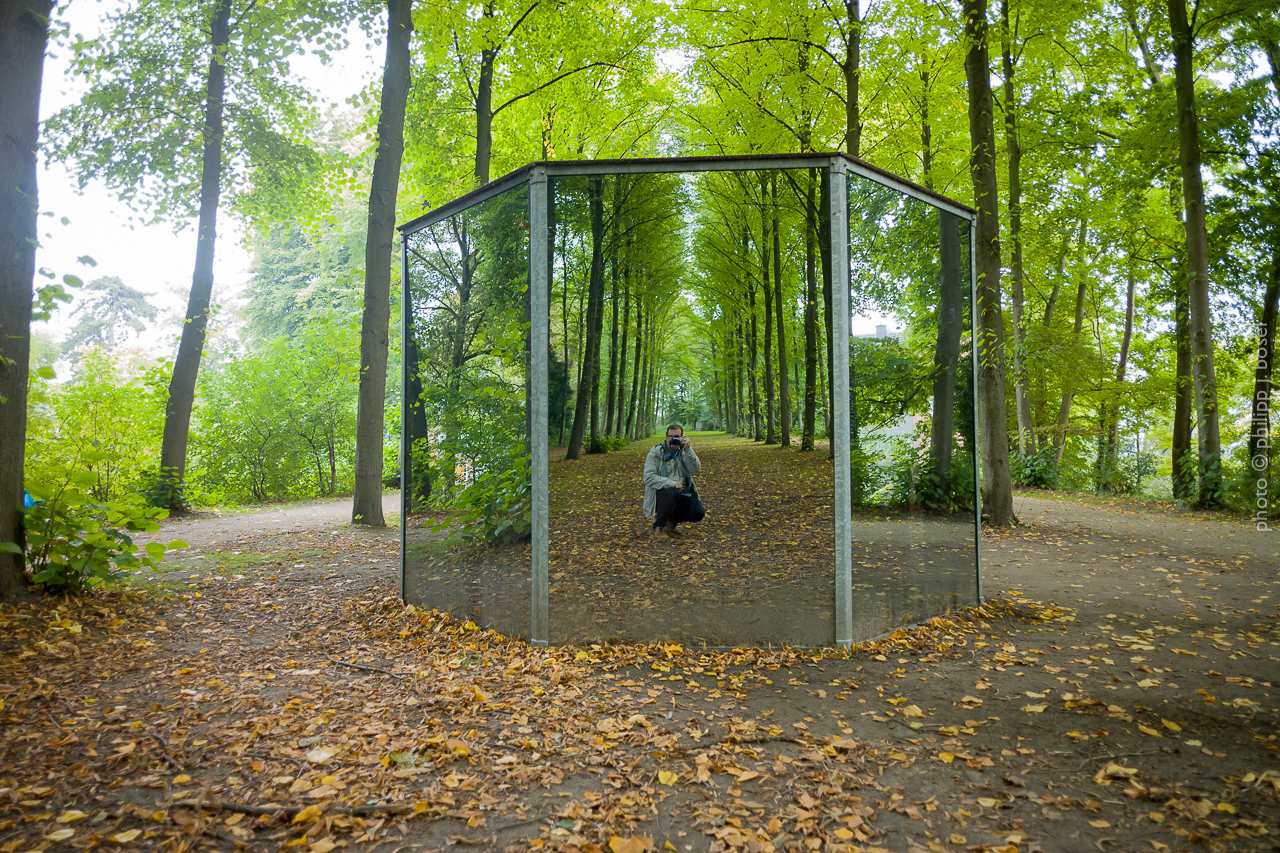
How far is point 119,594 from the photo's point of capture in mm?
5664

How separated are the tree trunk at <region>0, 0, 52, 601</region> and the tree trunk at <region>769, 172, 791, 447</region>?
18.2 feet

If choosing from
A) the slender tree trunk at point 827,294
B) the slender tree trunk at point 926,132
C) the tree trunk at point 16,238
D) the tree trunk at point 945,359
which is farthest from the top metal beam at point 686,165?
the slender tree trunk at point 926,132

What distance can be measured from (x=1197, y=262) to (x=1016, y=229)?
3266mm

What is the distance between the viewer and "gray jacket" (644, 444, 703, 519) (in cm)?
552

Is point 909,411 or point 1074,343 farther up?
point 1074,343

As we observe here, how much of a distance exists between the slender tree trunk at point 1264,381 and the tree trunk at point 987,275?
4.97 metres

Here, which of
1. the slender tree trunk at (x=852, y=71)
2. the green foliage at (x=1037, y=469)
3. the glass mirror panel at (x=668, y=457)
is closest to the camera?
the glass mirror panel at (x=668, y=457)

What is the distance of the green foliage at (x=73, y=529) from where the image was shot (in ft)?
16.9

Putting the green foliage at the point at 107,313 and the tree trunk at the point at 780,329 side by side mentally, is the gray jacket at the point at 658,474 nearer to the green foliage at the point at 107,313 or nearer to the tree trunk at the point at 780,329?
the tree trunk at the point at 780,329

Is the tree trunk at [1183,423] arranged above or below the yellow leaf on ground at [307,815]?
above

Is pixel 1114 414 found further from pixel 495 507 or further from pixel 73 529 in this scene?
pixel 73 529

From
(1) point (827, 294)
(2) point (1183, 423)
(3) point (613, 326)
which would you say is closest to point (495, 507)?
(3) point (613, 326)

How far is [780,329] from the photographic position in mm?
10891

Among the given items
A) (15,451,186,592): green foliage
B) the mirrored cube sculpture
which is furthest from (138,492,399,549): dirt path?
the mirrored cube sculpture
